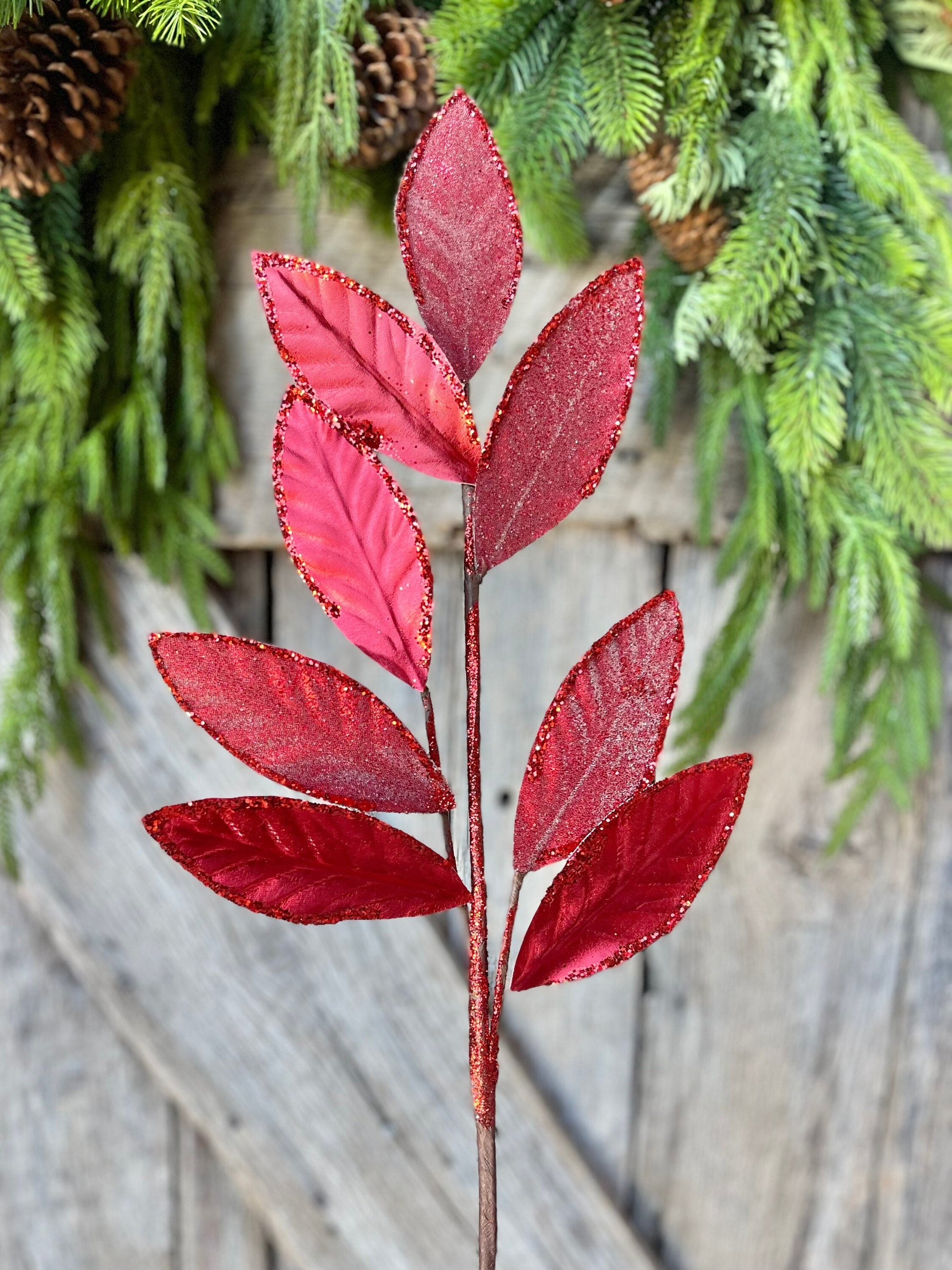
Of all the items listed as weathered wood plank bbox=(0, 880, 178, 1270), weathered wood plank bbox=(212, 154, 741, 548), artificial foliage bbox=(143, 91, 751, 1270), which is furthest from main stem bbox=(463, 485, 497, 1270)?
weathered wood plank bbox=(0, 880, 178, 1270)

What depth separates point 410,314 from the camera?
675mm

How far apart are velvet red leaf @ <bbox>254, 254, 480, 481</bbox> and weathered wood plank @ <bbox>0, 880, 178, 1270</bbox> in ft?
2.07

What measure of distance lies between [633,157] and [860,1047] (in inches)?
28.3

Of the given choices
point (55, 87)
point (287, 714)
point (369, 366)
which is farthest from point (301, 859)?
point (55, 87)

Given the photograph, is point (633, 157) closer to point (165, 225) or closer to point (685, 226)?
point (685, 226)

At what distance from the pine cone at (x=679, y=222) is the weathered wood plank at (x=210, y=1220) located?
78cm

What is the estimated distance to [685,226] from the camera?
54 cm

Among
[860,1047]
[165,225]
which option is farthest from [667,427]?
[860,1047]

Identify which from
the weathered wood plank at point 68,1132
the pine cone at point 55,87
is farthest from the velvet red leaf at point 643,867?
the weathered wood plank at point 68,1132

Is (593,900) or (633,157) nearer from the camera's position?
(593,900)

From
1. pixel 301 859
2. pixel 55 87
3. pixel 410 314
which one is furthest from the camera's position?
pixel 410 314

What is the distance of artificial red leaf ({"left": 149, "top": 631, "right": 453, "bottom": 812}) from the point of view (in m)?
0.33

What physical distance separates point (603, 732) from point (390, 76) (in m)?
0.37

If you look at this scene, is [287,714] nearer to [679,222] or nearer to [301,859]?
[301,859]
